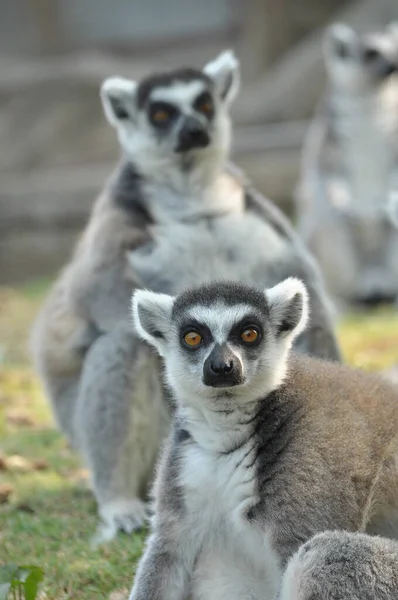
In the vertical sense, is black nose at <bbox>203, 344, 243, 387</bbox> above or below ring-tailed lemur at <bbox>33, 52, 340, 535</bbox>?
above

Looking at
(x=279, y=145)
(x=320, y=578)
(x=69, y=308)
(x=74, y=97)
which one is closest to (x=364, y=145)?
(x=279, y=145)

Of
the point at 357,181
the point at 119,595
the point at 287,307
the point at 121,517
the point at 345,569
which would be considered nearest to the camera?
the point at 345,569

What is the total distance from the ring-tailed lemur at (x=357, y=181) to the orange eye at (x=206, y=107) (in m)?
5.93

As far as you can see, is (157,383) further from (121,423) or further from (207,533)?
(207,533)

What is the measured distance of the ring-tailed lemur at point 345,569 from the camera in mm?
3465

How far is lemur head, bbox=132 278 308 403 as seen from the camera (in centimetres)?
393

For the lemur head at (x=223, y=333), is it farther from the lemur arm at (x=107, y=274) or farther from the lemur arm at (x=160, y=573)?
the lemur arm at (x=107, y=274)

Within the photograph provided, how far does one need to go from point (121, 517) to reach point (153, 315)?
1.74 metres

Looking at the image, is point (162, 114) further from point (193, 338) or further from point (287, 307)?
point (193, 338)

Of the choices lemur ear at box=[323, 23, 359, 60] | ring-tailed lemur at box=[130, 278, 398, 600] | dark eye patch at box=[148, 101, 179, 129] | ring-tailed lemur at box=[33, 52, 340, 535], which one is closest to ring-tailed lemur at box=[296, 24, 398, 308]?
lemur ear at box=[323, 23, 359, 60]

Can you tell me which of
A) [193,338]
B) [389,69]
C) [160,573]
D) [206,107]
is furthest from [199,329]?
[389,69]

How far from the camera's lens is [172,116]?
6.56 meters

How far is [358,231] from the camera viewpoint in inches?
500

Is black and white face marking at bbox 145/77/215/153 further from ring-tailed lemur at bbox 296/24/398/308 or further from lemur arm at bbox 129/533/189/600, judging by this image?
ring-tailed lemur at bbox 296/24/398/308
